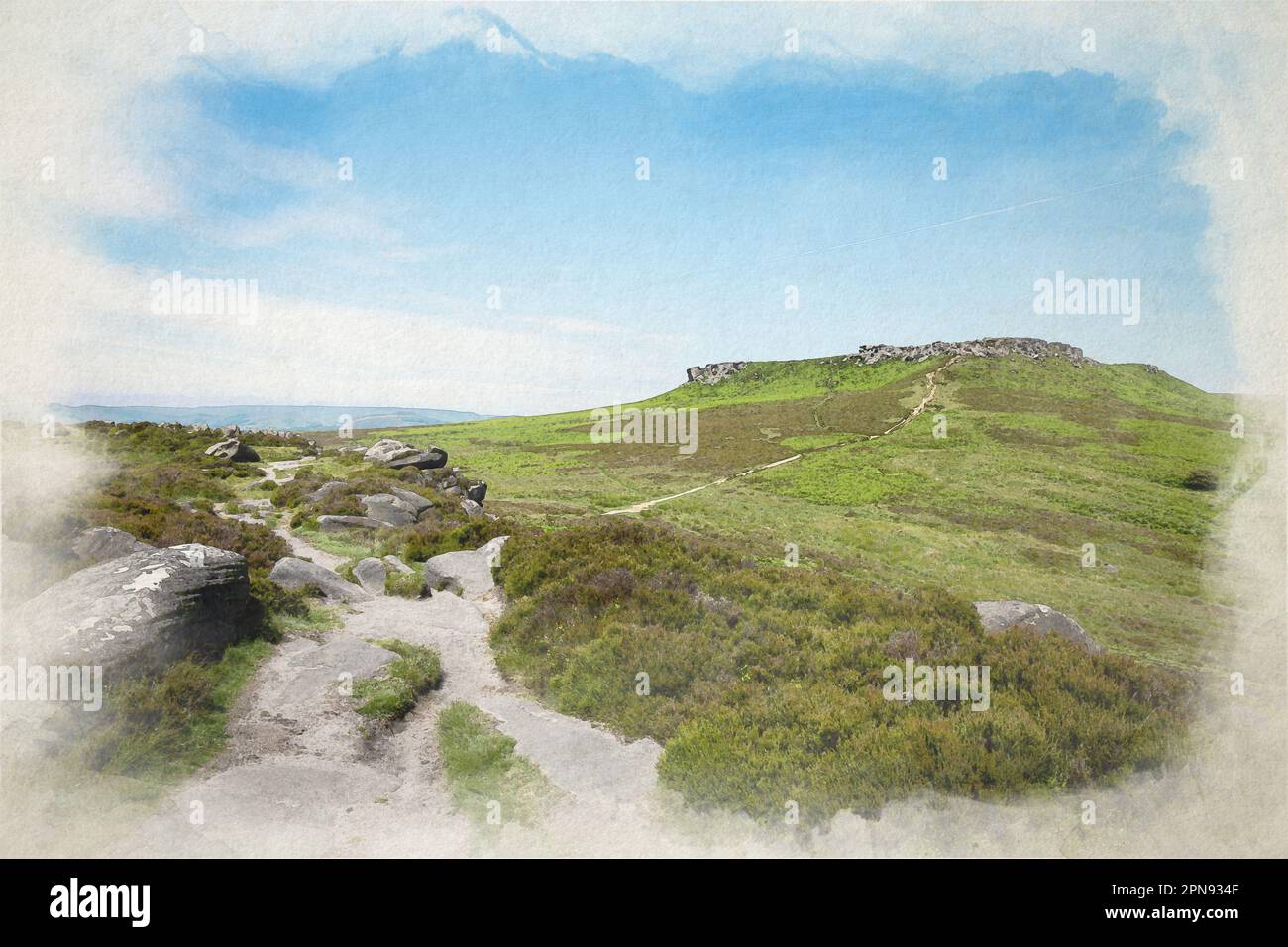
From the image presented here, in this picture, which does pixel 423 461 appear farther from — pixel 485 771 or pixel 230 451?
pixel 485 771

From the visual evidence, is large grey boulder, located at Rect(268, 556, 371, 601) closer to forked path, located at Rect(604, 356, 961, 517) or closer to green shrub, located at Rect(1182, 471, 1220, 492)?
forked path, located at Rect(604, 356, 961, 517)

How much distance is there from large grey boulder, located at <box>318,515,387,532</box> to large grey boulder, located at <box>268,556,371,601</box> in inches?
356

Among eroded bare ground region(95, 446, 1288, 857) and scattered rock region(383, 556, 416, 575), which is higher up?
scattered rock region(383, 556, 416, 575)

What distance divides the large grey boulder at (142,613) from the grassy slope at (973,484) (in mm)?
20617

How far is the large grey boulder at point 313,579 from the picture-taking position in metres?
15.7

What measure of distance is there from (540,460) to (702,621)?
75.3m

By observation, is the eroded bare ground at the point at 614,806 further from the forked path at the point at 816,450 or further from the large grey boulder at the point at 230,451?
the large grey boulder at the point at 230,451

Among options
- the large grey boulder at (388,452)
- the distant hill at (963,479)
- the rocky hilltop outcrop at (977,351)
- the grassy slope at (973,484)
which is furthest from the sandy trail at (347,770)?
the rocky hilltop outcrop at (977,351)

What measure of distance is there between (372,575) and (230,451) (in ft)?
119

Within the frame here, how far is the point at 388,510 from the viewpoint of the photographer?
92.3 ft

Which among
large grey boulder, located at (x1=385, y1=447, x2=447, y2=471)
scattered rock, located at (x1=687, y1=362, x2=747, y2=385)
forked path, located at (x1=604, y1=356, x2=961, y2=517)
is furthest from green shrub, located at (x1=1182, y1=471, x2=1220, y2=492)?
scattered rock, located at (x1=687, y1=362, x2=747, y2=385)

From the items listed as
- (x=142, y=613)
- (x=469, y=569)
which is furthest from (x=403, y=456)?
(x=142, y=613)

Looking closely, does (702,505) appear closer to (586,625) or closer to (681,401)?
(586,625)

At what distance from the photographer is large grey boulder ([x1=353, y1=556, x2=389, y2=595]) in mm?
18641
